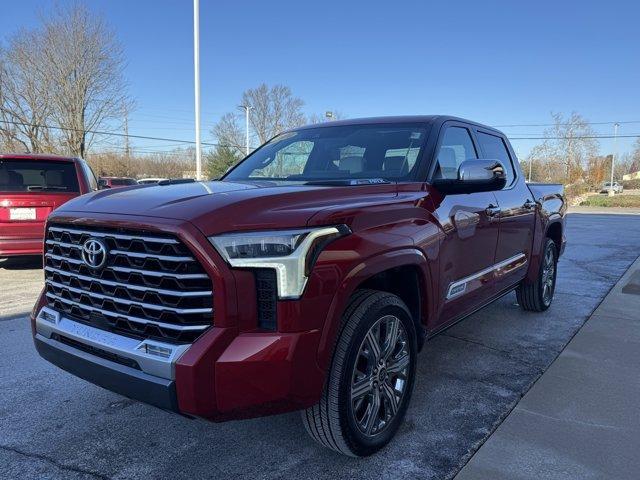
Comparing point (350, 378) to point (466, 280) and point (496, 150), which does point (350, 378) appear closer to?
point (466, 280)

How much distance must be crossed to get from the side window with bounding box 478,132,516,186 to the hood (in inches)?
77.0

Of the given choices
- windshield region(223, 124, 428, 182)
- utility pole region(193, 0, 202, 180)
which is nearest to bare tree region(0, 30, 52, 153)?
utility pole region(193, 0, 202, 180)

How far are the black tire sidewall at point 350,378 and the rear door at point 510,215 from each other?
5.14ft

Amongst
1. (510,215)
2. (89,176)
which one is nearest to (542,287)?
(510,215)

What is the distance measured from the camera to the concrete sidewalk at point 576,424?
2.64 meters

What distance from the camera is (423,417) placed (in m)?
3.18

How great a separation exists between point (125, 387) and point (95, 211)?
0.84m

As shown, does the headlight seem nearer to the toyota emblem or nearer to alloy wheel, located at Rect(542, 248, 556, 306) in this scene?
the toyota emblem

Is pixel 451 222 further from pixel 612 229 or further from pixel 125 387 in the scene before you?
pixel 612 229

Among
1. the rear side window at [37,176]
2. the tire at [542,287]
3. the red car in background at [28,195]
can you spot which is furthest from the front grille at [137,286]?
the rear side window at [37,176]

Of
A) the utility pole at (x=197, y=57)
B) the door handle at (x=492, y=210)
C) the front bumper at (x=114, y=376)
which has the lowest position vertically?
the front bumper at (x=114, y=376)

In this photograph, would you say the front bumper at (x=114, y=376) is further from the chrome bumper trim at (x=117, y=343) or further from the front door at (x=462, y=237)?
the front door at (x=462, y=237)

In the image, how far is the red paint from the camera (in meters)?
2.10

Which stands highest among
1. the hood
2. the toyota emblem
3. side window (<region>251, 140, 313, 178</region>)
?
side window (<region>251, 140, 313, 178</region>)
